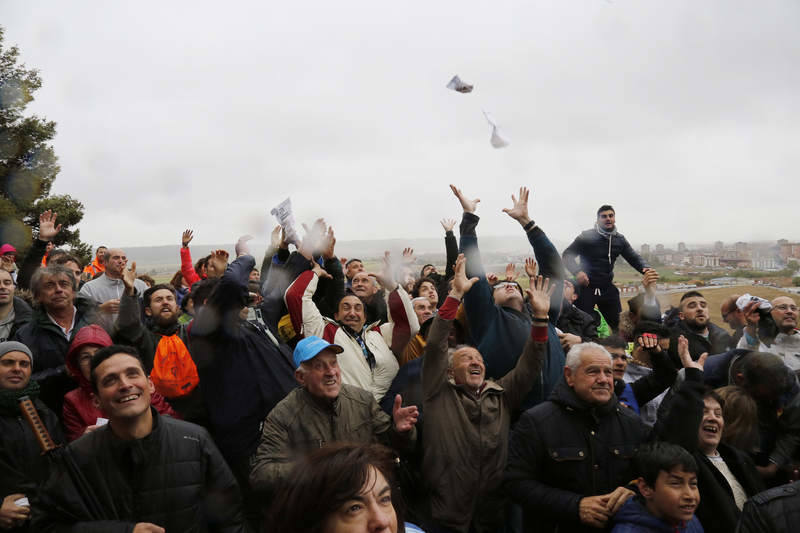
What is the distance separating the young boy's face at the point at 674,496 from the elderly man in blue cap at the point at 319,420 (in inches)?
57.0

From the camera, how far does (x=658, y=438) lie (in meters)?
3.53

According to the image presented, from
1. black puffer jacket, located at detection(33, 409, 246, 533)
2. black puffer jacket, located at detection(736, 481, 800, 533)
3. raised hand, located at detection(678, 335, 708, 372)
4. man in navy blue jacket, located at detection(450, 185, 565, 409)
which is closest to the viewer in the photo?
black puffer jacket, located at detection(736, 481, 800, 533)

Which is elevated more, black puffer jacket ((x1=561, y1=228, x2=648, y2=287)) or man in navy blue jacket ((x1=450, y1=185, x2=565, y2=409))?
black puffer jacket ((x1=561, y1=228, x2=648, y2=287))

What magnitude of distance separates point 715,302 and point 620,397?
12.4 feet

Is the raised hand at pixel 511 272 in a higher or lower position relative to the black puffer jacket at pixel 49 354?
higher

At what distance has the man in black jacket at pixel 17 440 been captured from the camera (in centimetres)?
322

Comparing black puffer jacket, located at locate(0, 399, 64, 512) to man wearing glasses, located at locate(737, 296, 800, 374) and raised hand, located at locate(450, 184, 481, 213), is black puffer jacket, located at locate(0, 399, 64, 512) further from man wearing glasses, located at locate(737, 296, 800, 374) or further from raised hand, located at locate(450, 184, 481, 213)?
man wearing glasses, located at locate(737, 296, 800, 374)

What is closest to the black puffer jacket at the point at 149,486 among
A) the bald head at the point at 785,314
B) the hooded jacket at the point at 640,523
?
the hooded jacket at the point at 640,523

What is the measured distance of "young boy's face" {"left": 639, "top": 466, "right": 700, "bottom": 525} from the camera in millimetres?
3055

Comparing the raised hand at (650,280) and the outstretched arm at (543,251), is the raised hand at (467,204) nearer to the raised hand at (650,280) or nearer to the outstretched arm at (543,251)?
the outstretched arm at (543,251)

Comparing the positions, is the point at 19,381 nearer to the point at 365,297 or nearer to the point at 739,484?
the point at 365,297

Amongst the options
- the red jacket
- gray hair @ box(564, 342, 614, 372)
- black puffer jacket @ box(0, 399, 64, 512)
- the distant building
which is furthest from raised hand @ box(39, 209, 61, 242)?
the distant building

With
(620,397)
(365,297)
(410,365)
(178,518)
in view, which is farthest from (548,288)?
(178,518)

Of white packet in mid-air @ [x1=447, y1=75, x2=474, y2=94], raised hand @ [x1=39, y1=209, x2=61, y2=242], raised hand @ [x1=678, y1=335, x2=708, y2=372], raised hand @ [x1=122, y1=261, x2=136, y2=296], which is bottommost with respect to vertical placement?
raised hand @ [x1=678, y1=335, x2=708, y2=372]
